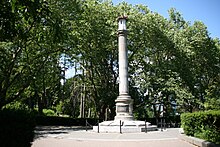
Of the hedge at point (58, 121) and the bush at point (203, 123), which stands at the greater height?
the bush at point (203, 123)

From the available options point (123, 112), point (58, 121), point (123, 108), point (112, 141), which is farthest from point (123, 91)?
point (58, 121)

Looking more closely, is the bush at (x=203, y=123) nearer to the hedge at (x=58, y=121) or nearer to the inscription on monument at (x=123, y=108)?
the inscription on monument at (x=123, y=108)

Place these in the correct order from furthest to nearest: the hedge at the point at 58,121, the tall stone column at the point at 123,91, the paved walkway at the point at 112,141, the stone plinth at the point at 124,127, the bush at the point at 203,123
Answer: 1. the hedge at the point at 58,121
2. the tall stone column at the point at 123,91
3. the stone plinth at the point at 124,127
4. the bush at the point at 203,123
5. the paved walkway at the point at 112,141

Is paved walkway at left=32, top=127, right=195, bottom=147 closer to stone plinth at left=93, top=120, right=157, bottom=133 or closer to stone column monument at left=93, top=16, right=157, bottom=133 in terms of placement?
→ stone plinth at left=93, top=120, right=157, bottom=133

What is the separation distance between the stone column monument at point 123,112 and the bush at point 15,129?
39.3ft

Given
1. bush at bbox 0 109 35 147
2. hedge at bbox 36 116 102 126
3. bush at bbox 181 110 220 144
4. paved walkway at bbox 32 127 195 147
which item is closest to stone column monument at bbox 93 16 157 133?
Result: paved walkway at bbox 32 127 195 147

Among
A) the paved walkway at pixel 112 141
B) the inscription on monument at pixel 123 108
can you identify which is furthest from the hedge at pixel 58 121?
the paved walkway at pixel 112 141

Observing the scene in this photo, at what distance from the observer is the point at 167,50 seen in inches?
1346

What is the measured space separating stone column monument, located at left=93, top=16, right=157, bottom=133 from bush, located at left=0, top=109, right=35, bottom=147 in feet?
39.3

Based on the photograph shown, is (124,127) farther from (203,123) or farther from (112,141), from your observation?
(203,123)

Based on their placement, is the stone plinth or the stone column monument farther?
the stone column monument

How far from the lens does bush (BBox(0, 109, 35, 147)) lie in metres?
6.77

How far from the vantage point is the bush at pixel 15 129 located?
22.2 feet

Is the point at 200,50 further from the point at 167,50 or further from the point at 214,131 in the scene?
the point at 214,131
